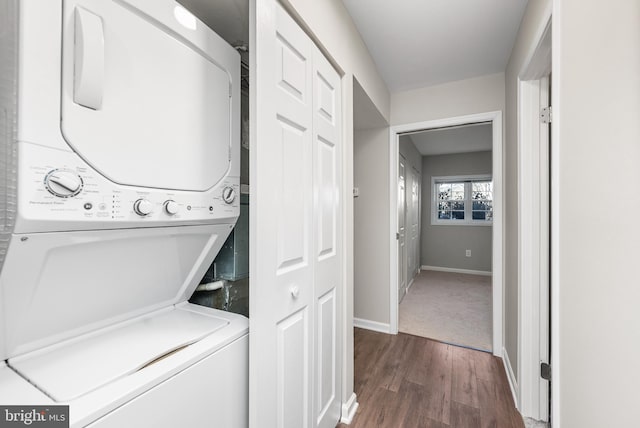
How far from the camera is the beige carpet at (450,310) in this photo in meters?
2.75

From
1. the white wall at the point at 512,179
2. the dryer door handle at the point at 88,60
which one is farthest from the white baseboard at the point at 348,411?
the dryer door handle at the point at 88,60

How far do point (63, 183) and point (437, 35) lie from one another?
2.25 metres

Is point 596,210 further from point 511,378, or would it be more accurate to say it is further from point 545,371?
point 511,378

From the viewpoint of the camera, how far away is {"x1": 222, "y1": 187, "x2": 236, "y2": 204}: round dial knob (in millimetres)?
1020

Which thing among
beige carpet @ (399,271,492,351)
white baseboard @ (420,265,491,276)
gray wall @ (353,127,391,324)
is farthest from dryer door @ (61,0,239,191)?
white baseboard @ (420,265,491,276)

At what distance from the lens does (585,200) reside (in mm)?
876

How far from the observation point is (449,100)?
2.58 m

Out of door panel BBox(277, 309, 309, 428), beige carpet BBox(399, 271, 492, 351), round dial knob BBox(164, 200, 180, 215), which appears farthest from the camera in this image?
beige carpet BBox(399, 271, 492, 351)

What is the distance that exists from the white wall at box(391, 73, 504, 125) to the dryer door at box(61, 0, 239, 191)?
2135 mm

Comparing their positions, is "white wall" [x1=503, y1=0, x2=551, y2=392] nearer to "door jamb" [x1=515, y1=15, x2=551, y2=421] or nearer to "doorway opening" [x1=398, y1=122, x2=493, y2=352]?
"door jamb" [x1=515, y1=15, x2=551, y2=421]

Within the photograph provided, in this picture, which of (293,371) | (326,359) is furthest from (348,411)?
(293,371)

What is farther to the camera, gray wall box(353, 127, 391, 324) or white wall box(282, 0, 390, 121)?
gray wall box(353, 127, 391, 324)

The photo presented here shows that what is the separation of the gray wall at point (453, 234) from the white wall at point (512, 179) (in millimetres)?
3470

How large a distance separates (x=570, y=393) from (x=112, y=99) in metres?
1.71
